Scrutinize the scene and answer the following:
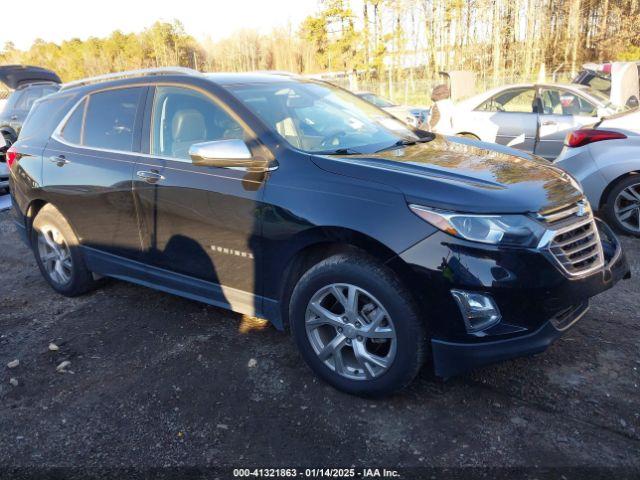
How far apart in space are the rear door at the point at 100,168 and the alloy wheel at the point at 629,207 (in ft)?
15.2

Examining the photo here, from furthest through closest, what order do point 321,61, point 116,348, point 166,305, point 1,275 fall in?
point 321,61 < point 1,275 < point 166,305 < point 116,348

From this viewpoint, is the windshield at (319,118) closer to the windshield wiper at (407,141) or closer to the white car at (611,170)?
the windshield wiper at (407,141)

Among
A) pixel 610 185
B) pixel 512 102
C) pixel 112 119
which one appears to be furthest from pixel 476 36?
pixel 112 119

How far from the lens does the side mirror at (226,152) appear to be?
296cm

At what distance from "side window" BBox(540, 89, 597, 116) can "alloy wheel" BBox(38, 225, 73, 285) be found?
699 cm

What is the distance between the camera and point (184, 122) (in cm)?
349

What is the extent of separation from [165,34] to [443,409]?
57587 millimetres

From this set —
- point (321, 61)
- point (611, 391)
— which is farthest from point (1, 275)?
point (321, 61)

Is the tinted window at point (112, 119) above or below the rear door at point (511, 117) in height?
above

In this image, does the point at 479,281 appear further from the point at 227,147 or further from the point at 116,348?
the point at 116,348

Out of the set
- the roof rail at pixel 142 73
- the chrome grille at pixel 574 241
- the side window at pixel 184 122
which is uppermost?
the roof rail at pixel 142 73

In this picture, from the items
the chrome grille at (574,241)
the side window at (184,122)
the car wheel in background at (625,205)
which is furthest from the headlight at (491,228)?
the car wheel in background at (625,205)

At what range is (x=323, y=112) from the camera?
3.65 meters

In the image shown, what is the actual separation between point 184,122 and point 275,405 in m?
1.93
